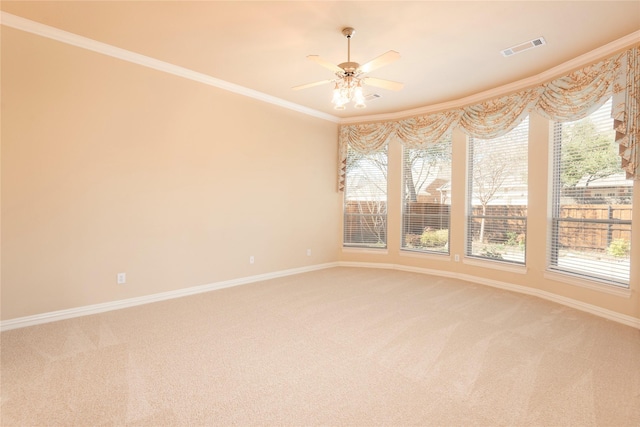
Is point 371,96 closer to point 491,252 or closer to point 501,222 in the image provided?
point 501,222

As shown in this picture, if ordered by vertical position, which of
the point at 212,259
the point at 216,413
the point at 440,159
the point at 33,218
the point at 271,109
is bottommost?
the point at 216,413

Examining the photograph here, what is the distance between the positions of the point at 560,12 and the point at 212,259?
187 inches

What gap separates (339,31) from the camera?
3.15 meters

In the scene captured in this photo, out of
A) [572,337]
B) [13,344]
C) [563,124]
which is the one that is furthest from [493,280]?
[13,344]

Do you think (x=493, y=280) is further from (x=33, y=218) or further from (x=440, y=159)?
(x=33, y=218)

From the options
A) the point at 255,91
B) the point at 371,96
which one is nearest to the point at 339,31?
the point at 371,96

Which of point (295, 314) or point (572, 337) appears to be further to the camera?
point (295, 314)

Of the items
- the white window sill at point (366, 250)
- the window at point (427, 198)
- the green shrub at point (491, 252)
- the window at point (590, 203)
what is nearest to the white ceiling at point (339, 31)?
the window at point (590, 203)

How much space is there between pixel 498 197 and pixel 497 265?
1.03 metres

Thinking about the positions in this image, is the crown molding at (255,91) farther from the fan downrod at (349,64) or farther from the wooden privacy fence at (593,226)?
the fan downrod at (349,64)

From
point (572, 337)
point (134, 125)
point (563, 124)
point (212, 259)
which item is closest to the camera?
point (572, 337)

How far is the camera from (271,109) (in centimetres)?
518

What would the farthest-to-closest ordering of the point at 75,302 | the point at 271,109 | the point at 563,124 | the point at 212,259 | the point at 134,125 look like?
the point at 271,109
the point at 212,259
the point at 563,124
the point at 134,125
the point at 75,302

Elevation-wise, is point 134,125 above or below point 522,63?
below
